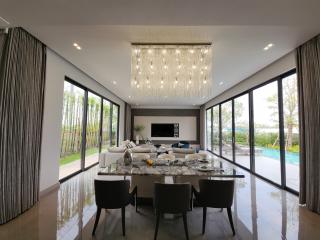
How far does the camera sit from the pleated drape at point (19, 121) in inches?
105

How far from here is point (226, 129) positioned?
26.8ft

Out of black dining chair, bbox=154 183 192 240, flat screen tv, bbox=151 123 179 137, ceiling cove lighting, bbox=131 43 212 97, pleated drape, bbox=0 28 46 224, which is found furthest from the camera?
flat screen tv, bbox=151 123 179 137

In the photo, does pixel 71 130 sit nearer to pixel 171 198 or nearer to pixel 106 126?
pixel 106 126

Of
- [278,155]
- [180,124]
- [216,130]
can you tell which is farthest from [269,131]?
[180,124]

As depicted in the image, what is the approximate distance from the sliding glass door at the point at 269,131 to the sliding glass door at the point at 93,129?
5.47 m

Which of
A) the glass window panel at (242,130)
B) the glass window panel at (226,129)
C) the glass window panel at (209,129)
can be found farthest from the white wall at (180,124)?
the glass window panel at (242,130)

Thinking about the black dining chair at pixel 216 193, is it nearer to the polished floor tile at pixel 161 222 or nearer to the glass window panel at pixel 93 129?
the polished floor tile at pixel 161 222

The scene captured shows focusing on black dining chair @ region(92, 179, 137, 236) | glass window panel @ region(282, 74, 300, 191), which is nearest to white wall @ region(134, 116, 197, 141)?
glass window panel @ region(282, 74, 300, 191)

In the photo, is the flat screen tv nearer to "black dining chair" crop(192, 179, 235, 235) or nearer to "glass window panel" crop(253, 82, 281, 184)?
"glass window panel" crop(253, 82, 281, 184)

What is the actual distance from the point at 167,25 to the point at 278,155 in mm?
4153

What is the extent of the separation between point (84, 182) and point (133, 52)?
3.50 meters

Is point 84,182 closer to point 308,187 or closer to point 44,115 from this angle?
point 44,115

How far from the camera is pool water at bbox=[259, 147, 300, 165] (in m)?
3.93

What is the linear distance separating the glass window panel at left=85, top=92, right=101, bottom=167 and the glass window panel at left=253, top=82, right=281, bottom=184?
18.2ft
